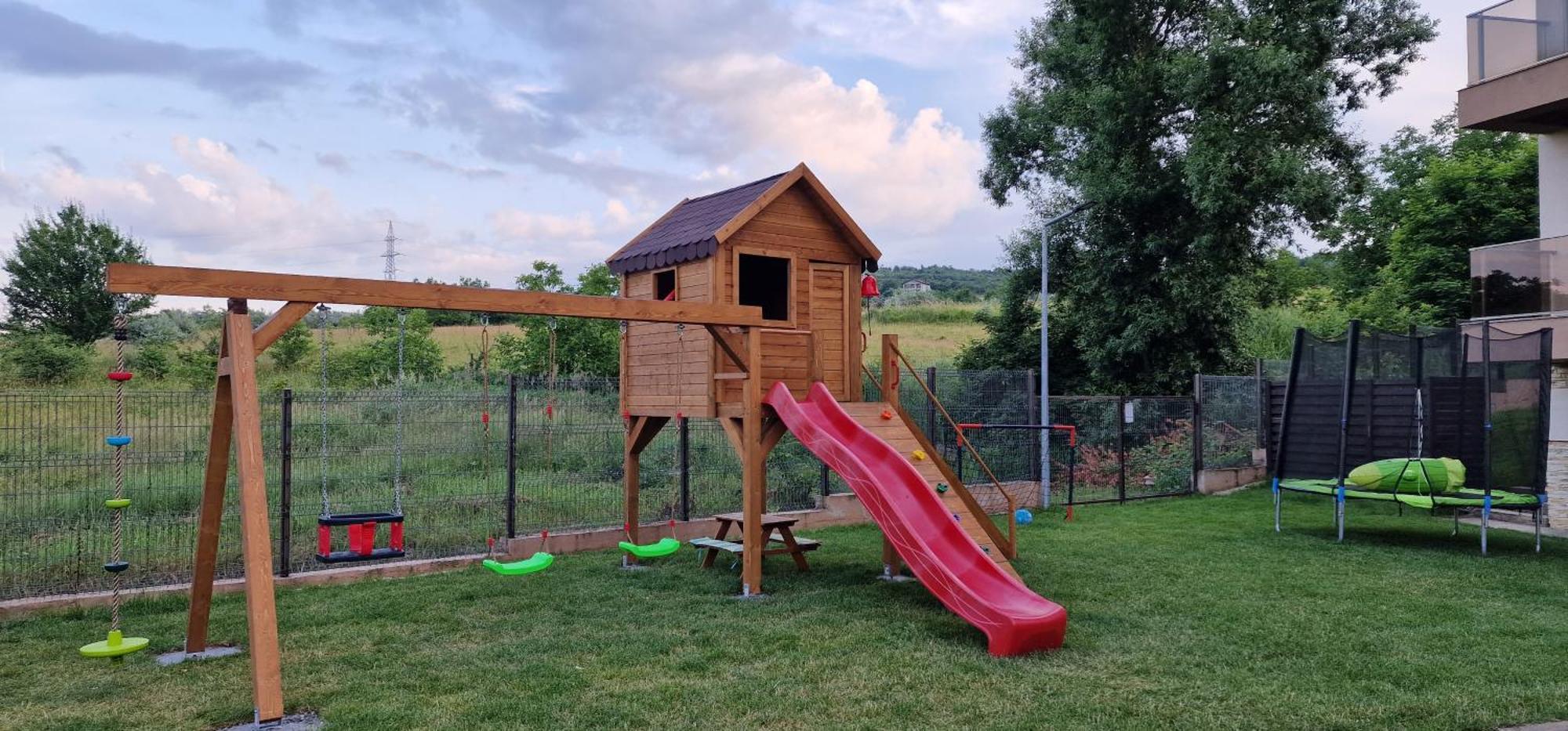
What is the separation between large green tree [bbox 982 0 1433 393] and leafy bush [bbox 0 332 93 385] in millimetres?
20765

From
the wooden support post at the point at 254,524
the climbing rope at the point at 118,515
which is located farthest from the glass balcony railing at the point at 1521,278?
the climbing rope at the point at 118,515

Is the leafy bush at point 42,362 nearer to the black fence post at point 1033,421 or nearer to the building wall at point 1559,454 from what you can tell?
the black fence post at point 1033,421

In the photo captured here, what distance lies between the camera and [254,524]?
20.0 feet

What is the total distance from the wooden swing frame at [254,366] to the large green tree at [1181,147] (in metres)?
14.7

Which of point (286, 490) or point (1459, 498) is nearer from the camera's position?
point (286, 490)

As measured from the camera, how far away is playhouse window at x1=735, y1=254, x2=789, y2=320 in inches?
540

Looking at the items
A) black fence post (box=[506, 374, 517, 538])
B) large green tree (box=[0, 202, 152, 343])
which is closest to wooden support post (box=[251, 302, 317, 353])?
black fence post (box=[506, 374, 517, 538])

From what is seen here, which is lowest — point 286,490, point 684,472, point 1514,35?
point 684,472

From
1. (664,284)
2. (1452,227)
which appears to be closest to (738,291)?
(664,284)

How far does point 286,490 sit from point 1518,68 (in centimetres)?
1686

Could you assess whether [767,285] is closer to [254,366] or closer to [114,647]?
[254,366]

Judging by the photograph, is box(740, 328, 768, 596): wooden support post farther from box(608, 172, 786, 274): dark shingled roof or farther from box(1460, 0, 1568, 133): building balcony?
box(1460, 0, 1568, 133): building balcony

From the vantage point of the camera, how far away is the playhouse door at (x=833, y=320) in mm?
10898

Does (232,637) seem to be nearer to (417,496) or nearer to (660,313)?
(417,496)
